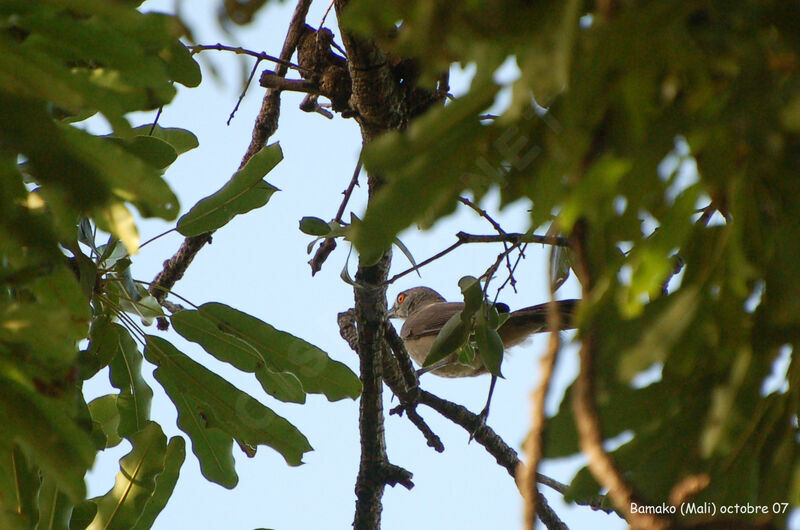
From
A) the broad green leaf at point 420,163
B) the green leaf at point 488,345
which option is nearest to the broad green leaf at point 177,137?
the green leaf at point 488,345

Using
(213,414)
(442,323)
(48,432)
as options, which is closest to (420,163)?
(48,432)

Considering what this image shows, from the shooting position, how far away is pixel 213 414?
230cm

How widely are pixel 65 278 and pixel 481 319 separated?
129cm

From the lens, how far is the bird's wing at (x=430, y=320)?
19.3 ft

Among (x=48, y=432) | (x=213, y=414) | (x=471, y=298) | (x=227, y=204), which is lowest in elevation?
(x=48, y=432)

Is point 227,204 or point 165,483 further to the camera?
point 227,204

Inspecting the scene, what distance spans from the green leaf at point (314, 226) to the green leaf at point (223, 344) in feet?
1.28

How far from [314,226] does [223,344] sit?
1.49 ft

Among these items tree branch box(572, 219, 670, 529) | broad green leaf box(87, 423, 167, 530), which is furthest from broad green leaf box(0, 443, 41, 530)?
tree branch box(572, 219, 670, 529)

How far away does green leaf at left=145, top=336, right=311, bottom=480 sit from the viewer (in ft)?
7.39

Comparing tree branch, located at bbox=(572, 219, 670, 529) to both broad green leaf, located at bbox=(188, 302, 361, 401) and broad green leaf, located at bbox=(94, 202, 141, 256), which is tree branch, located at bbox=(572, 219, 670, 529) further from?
broad green leaf, located at bbox=(188, 302, 361, 401)

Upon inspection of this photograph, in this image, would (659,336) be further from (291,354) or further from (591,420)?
(291,354)

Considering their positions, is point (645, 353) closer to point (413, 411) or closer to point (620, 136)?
point (620, 136)

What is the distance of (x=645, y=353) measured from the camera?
2.55 feet
